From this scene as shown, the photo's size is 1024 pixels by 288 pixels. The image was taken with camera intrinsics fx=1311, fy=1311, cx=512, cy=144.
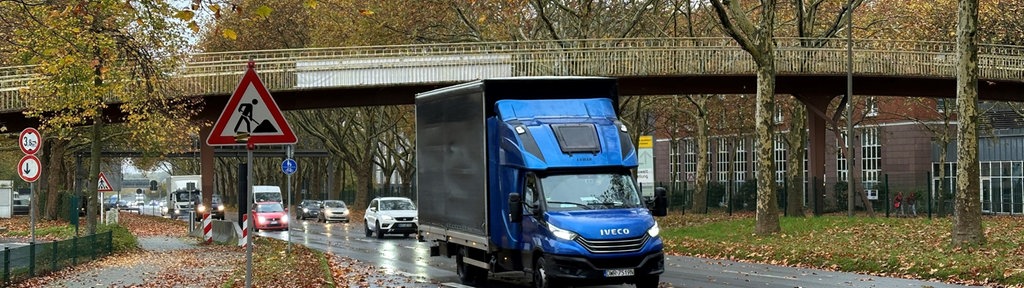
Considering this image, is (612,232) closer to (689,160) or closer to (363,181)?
(363,181)

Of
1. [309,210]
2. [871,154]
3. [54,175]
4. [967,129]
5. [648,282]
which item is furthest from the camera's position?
[871,154]

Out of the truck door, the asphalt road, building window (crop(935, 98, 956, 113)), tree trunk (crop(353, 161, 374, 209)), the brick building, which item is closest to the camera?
the truck door

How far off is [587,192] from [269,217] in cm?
3477

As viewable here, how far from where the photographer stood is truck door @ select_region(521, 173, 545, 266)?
17.2 m

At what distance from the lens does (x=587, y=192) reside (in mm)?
17516

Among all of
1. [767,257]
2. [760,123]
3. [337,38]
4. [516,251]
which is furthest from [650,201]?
[337,38]

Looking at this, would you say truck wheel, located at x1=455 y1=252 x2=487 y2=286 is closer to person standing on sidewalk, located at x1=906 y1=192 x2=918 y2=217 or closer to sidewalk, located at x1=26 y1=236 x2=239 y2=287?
sidewalk, located at x1=26 y1=236 x2=239 y2=287

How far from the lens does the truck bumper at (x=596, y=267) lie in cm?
1645

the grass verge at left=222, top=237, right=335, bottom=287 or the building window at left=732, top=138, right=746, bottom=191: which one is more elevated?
the building window at left=732, top=138, right=746, bottom=191

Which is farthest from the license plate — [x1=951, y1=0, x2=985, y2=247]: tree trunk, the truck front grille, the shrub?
the shrub

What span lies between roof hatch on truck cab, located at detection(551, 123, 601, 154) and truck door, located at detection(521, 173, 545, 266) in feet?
1.98

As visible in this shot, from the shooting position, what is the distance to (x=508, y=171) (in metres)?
17.8

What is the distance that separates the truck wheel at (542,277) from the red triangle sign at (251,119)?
202 inches

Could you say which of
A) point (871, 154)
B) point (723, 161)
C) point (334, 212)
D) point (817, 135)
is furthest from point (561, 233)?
point (723, 161)
